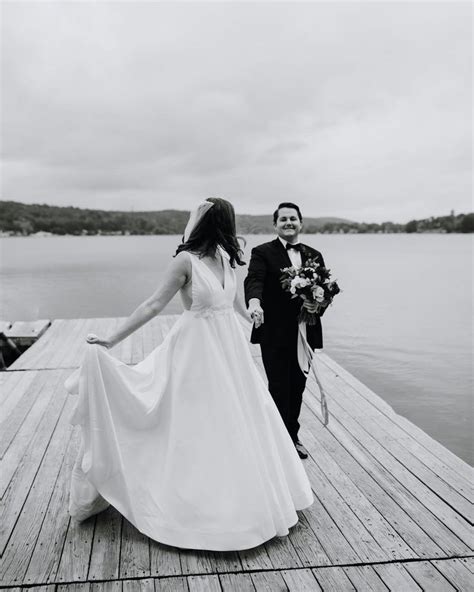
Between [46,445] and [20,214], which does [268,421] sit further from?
[20,214]

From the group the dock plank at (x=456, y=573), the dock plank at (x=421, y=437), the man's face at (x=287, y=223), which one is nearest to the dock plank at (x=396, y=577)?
the dock plank at (x=456, y=573)

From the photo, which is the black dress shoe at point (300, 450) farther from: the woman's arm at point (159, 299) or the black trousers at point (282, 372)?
the woman's arm at point (159, 299)

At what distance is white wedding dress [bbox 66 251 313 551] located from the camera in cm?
313

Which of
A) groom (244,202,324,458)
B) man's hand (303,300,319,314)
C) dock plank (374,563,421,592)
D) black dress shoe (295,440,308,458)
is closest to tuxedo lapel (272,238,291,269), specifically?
groom (244,202,324,458)

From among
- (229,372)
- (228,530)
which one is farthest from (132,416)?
(228,530)

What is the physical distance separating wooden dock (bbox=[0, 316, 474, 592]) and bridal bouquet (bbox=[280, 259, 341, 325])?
1.42 meters

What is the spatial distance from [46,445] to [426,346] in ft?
43.6

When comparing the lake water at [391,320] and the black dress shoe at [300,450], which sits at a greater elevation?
the black dress shoe at [300,450]

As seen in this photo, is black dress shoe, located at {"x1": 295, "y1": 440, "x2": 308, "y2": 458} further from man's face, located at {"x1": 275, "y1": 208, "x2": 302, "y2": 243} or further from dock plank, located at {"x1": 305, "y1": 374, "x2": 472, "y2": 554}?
man's face, located at {"x1": 275, "y1": 208, "x2": 302, "y2": 243}

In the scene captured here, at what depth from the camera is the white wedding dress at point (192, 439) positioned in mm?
3127

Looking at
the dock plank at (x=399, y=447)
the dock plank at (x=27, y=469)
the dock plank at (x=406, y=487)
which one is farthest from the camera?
the dock plank at (x=399, y=447)

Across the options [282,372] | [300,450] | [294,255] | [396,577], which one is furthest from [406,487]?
[294,255]

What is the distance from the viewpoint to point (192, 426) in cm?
324

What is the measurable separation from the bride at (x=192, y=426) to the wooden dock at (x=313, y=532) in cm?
17
